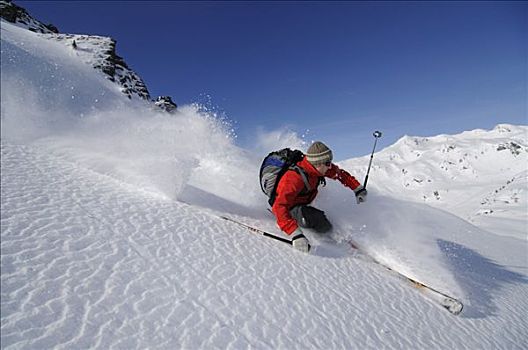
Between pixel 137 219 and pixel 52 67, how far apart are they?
2226 cm

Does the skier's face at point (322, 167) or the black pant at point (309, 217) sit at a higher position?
the skier's face at point (322, 167)

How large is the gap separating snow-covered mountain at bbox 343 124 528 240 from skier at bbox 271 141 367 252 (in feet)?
90.0

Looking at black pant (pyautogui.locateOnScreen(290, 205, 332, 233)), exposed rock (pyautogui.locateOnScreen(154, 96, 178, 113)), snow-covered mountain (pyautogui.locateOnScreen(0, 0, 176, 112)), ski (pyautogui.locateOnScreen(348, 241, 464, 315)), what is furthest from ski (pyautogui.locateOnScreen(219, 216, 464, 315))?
exposed rock (pyautogui.locateOnScreen(154, 96, 178, 113))

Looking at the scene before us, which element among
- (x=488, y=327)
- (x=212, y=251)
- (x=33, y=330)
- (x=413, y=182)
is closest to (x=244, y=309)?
(x=212, y=251)

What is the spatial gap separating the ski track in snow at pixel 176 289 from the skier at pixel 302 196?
487 millimetres

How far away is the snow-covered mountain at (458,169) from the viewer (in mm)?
36062

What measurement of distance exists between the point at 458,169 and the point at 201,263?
2954 inches

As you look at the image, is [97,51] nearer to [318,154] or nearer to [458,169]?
[318,154]

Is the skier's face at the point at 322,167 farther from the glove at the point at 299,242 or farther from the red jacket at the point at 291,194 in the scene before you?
the glove at the point at 299,242

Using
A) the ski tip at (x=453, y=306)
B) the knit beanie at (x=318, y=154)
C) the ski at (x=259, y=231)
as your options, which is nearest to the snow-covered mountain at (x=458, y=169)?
the ski tip at (x=453, y=306)

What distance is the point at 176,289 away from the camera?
11.0 feet

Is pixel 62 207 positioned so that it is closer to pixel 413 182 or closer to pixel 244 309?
pixel 244 309

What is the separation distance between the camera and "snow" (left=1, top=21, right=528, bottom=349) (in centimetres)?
285

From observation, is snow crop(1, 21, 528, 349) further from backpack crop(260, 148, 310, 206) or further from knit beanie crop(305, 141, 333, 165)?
knit beanie crop(305, 141, 333, 165)
